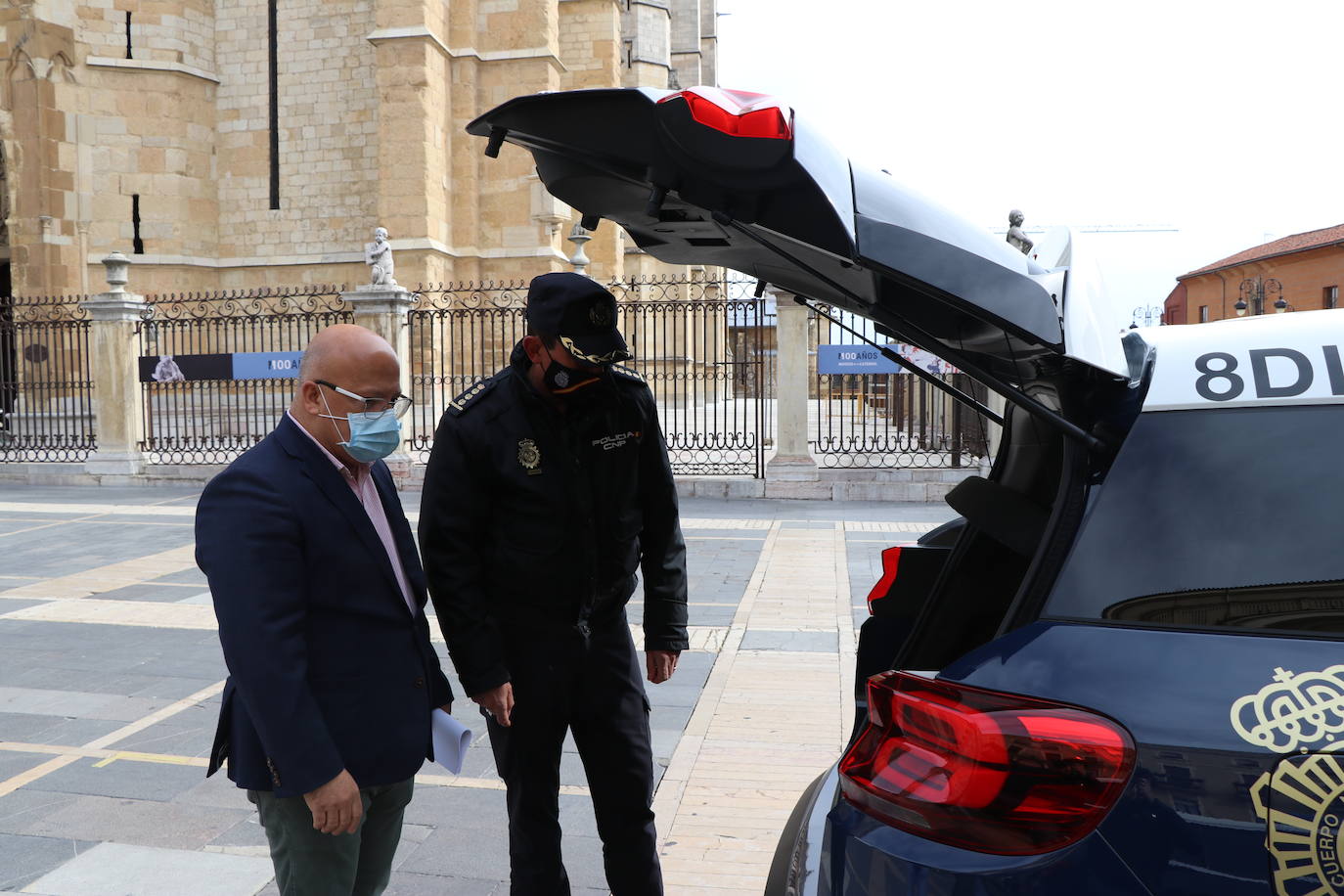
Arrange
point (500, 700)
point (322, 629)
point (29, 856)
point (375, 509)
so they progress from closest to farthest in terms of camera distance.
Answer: point (322, 629) → point (375, 509) → point (500, 700) → point (29, 856)

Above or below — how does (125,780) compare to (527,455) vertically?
below

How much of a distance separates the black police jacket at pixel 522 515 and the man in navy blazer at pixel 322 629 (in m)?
0.22

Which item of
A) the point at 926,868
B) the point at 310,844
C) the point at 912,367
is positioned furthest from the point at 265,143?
the point at 926,868

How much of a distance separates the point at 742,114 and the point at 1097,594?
0.96 meters

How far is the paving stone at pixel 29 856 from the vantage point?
3.25 metres

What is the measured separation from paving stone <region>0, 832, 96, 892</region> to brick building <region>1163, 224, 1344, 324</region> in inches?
1451

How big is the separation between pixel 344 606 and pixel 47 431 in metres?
19.0

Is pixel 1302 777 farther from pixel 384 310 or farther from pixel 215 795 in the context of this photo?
pixel 384 310

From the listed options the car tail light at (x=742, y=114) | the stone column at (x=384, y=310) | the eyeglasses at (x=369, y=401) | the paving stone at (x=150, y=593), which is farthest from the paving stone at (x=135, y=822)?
the stone column at (x=384, y=310)

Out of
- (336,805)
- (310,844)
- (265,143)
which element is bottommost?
(310,844)

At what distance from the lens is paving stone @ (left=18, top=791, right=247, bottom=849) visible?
11.7ft

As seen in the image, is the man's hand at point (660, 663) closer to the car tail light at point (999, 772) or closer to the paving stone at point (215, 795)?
the car tail light at point (999, 772)

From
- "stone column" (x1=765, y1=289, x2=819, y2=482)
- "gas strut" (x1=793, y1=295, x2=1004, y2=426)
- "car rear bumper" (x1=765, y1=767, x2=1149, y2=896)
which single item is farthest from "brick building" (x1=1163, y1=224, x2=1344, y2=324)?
"car rear bumper" (x1=765, y1=767, x2=1149, y2=896)

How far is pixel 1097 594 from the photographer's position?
5.24 feet
